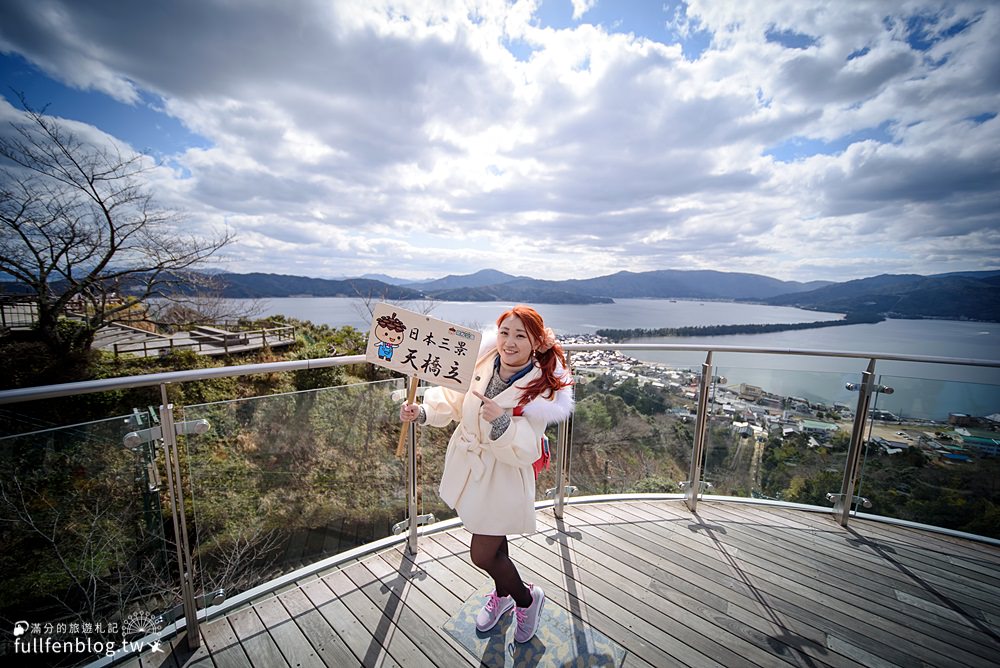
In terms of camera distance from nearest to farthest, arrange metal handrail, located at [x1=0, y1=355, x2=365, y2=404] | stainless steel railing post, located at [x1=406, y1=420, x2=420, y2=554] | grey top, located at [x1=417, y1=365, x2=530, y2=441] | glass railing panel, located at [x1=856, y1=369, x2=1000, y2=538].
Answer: metal handrail, located at [x1=0, y1=355, x2=365, y2=404] < grey top, located at [x1=417, y1=365, x2=530, y2=441] < stainless steel railing post, located at [x1=406, y1=420, x2=420, y2=554] < glass railing panel, located at [x1=856, y1=369, x2=1000, y2=538]

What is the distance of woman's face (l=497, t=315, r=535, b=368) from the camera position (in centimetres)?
164

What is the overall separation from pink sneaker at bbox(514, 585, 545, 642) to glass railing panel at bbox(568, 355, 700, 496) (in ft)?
3.93

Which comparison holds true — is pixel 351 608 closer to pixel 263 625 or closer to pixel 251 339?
pixel 263 625

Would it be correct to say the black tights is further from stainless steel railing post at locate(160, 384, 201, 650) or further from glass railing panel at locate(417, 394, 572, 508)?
stainless steel railing post at locate(160, 384, 201, 650)

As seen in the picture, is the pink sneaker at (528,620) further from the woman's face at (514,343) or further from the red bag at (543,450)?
the woman's face at (514,343)

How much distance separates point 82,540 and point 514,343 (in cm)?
199

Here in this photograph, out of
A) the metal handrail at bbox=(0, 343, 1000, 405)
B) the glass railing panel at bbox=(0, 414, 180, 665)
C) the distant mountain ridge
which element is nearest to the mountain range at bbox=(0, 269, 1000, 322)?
the distant mountain ridge

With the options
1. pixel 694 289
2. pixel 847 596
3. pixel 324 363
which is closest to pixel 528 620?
pixel 324 363

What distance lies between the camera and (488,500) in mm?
1675

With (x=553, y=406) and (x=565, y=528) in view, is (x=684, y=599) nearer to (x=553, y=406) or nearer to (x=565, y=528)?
(x=565, y=528)

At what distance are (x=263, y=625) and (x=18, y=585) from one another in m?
0.93

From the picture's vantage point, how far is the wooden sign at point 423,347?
5.49ft

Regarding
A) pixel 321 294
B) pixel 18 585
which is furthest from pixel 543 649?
pixel 321 294

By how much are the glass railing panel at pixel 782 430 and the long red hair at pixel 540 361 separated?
1828 millimetres
